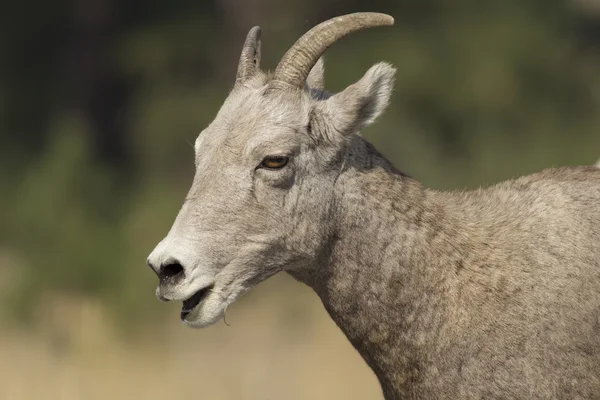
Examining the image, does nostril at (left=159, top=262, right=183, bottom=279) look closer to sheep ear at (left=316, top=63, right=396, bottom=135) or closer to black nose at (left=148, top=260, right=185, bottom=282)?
black nose at (left=148, top=260, right=185, bottom=282)

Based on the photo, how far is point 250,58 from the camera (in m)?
6.22

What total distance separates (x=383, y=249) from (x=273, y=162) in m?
0.69

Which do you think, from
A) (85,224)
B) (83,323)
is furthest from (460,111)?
(83,323)

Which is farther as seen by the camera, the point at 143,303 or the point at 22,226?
the point at 22,226

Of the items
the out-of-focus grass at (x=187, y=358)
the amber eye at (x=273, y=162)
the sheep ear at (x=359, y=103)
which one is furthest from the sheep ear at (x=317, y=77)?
the out-of-focus grass at (x=187, y=358)

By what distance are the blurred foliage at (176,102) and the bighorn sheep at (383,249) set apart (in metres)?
8.49

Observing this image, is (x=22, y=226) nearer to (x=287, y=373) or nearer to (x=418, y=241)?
(x=287, y=373)

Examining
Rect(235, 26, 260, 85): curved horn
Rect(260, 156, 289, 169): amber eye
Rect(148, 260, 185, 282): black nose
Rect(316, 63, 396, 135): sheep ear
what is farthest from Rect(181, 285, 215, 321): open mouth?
Rect(235, 26, 260, 85): curved horn

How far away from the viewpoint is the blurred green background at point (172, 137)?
40.3 feet

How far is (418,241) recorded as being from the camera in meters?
5.65

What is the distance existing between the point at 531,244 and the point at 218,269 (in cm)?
157

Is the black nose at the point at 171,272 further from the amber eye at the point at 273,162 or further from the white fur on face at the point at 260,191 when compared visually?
the amber eye at the point at 273,162

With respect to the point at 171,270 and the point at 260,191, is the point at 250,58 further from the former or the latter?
the point at 171,270

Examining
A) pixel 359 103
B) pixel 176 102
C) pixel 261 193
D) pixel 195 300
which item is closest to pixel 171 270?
pixel 195 300
